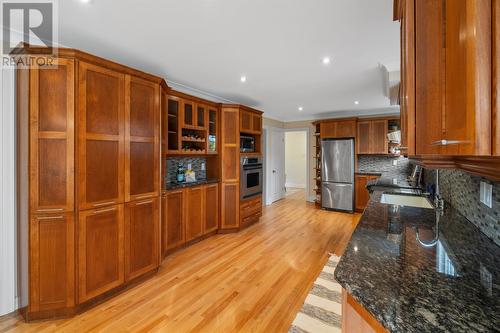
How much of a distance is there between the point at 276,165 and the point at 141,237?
467 centimetres

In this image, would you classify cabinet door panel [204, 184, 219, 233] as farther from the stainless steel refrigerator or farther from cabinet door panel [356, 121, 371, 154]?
cabinet door panel [356, 121, 371, 154]

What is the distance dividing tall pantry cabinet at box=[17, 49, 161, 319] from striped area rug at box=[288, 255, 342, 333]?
1744 millimetres

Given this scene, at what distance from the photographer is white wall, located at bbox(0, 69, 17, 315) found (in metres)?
1.91

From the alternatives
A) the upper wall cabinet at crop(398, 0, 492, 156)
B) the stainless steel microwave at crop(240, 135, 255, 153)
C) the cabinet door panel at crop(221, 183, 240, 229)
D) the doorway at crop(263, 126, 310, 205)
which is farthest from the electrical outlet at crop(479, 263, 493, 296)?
the doorway at crop(263, 126, 310, 205)

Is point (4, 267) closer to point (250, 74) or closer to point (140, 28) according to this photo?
point (140, 28)

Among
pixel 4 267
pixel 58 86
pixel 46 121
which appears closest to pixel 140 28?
pixel 58 86

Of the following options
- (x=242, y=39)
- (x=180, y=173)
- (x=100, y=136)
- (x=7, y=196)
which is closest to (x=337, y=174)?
(x=180, y=173)

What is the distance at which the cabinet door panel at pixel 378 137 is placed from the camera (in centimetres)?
508

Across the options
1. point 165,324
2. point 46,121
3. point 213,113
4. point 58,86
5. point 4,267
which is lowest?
point 165,324

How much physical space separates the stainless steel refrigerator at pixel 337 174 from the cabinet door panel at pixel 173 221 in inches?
143

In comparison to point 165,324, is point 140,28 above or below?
above

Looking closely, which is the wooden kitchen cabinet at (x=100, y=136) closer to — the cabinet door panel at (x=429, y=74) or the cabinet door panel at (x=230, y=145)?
the cabinet door panel at (x=230, y=145)

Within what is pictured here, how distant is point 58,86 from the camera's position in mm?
1879

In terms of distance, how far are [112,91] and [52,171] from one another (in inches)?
34.3
